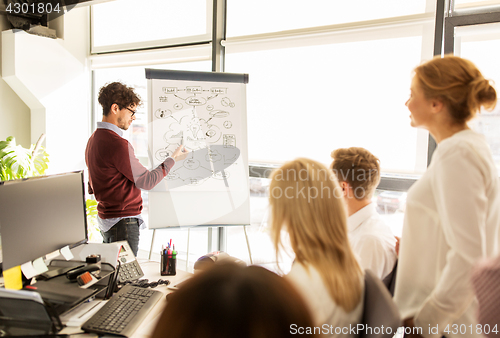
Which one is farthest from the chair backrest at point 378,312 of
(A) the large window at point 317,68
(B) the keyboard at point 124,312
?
(A) the large window at point 317,68

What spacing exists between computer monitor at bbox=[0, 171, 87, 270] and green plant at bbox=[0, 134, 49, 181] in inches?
66.0

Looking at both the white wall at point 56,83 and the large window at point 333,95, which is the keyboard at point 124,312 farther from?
the white wall at point 56,83

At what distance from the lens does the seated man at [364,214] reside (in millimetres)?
1399

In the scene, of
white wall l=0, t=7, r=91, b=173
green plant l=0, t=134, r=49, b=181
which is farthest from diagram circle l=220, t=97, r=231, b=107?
white wall l=0, t=7, r=91, b=173

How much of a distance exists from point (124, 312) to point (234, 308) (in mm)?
968

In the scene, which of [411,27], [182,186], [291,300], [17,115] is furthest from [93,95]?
[291,300]

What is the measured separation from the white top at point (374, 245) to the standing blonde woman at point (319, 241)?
0.30 metres

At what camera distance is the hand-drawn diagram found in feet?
7.98

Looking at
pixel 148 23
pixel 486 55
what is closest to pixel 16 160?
pixel 148 23

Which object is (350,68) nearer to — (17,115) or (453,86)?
(453,86)

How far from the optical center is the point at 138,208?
2242 millimetres

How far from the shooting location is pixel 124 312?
125 cm

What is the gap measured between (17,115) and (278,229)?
3749mm

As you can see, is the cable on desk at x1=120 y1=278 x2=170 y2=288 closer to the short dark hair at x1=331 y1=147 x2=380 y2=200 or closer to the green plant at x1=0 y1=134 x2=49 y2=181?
the short dark hair at x1=331 y1=147 x2=380 y2=200
